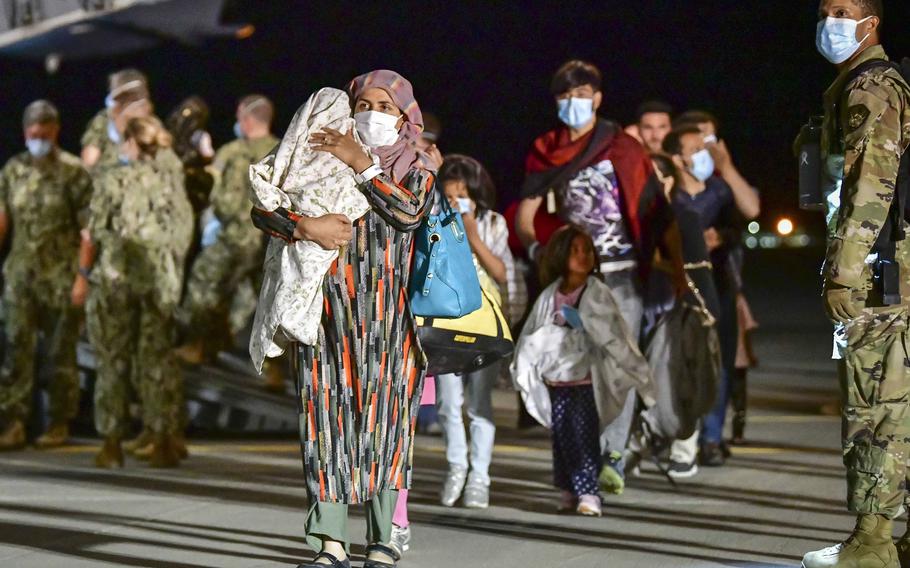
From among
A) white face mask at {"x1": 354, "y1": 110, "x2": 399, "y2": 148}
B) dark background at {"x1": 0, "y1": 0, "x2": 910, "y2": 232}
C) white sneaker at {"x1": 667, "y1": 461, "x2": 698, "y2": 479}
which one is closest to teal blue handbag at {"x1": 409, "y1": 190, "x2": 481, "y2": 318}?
white face mask at {"x1": 354, "y1": 110, "x2": 399, "y2": 148}

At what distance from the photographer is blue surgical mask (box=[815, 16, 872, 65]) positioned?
632cm

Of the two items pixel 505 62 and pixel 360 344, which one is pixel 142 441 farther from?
pixel 505 62

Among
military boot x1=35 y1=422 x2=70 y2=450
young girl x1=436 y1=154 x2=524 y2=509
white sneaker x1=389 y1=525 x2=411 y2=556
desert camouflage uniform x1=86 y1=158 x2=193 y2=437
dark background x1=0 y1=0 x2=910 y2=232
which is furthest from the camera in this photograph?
dark background x1=0 y1=0 x2=910 y2=232

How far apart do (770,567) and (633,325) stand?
2.24 m

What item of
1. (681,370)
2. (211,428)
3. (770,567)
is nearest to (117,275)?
(211,428)

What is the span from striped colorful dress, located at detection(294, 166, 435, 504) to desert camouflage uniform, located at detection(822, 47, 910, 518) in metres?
1.53

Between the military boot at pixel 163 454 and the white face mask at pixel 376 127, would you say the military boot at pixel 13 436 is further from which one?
the white face mask at pixel 376 127

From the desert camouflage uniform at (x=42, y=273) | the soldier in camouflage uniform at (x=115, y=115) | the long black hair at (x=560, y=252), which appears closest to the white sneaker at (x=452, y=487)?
the long black hair at (x=560, y=252)

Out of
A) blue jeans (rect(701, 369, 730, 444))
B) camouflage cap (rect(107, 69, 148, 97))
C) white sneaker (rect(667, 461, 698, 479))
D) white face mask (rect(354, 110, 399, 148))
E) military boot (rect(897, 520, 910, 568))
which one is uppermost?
camouflage cap (rect(107, 69, 148, 97))

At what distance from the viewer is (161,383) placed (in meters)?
9.84

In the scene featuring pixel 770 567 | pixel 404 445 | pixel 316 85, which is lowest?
pixel 770 567

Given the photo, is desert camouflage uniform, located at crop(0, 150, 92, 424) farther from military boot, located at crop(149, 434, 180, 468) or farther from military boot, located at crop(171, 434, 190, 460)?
military boot, located at crop(149, 434, 180, 468)

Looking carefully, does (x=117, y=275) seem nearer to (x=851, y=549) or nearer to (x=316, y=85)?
(x=851, y=549)

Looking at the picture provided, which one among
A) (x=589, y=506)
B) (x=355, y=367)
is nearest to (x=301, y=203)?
(x=355, y=367)
